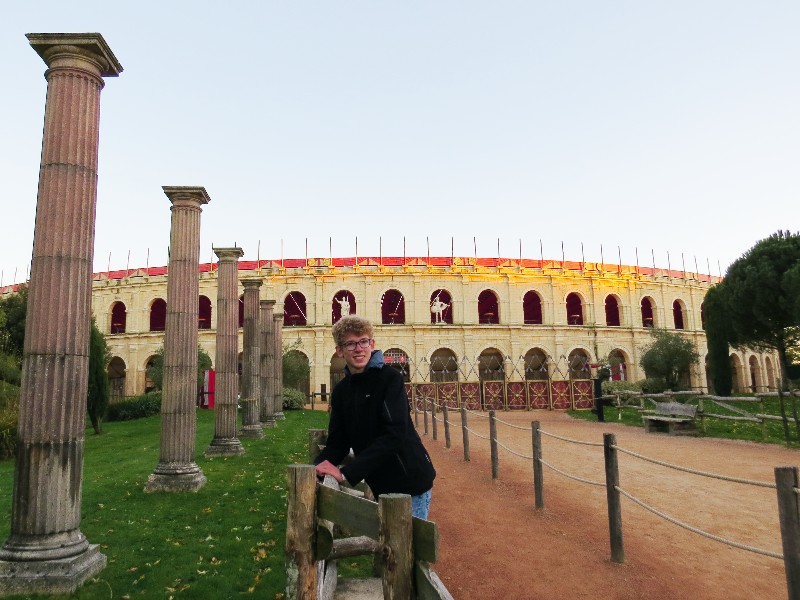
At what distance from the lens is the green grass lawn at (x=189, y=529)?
4.89 meters

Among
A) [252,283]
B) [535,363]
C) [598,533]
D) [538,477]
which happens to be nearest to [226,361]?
[252,283]

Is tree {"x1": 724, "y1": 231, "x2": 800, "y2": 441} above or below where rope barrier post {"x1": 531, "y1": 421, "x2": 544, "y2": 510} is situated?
above

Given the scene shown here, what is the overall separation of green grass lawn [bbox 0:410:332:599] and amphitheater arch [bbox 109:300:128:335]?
30.2 m

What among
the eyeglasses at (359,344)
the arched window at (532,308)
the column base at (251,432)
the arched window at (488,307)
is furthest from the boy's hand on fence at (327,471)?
the arched window at (532,308)

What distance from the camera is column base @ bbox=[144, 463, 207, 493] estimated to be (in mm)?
8711

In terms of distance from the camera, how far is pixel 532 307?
135ft

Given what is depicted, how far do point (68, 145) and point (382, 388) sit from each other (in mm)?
4455

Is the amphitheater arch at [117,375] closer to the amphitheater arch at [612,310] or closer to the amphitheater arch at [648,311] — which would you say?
the amphitheater arch at [612,310]

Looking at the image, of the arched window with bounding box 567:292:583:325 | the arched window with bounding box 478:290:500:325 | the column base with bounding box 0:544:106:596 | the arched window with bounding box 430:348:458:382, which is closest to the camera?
the column base with bounding box 0:544:106:596

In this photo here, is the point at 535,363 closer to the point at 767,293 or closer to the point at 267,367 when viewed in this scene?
the point at 767,293

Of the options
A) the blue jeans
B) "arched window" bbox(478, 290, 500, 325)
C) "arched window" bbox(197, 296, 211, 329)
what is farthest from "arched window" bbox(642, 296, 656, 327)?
the blue jeans

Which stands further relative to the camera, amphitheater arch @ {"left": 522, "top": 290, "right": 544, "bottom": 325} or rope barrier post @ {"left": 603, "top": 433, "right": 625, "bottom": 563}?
amphitheater arch @ {"left": 522, "top": 290, "right": 544, "bottom": 325}

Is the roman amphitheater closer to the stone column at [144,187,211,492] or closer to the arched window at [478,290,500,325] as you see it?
the arched window at [478,290,500,325]

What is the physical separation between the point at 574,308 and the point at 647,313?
6.22m
